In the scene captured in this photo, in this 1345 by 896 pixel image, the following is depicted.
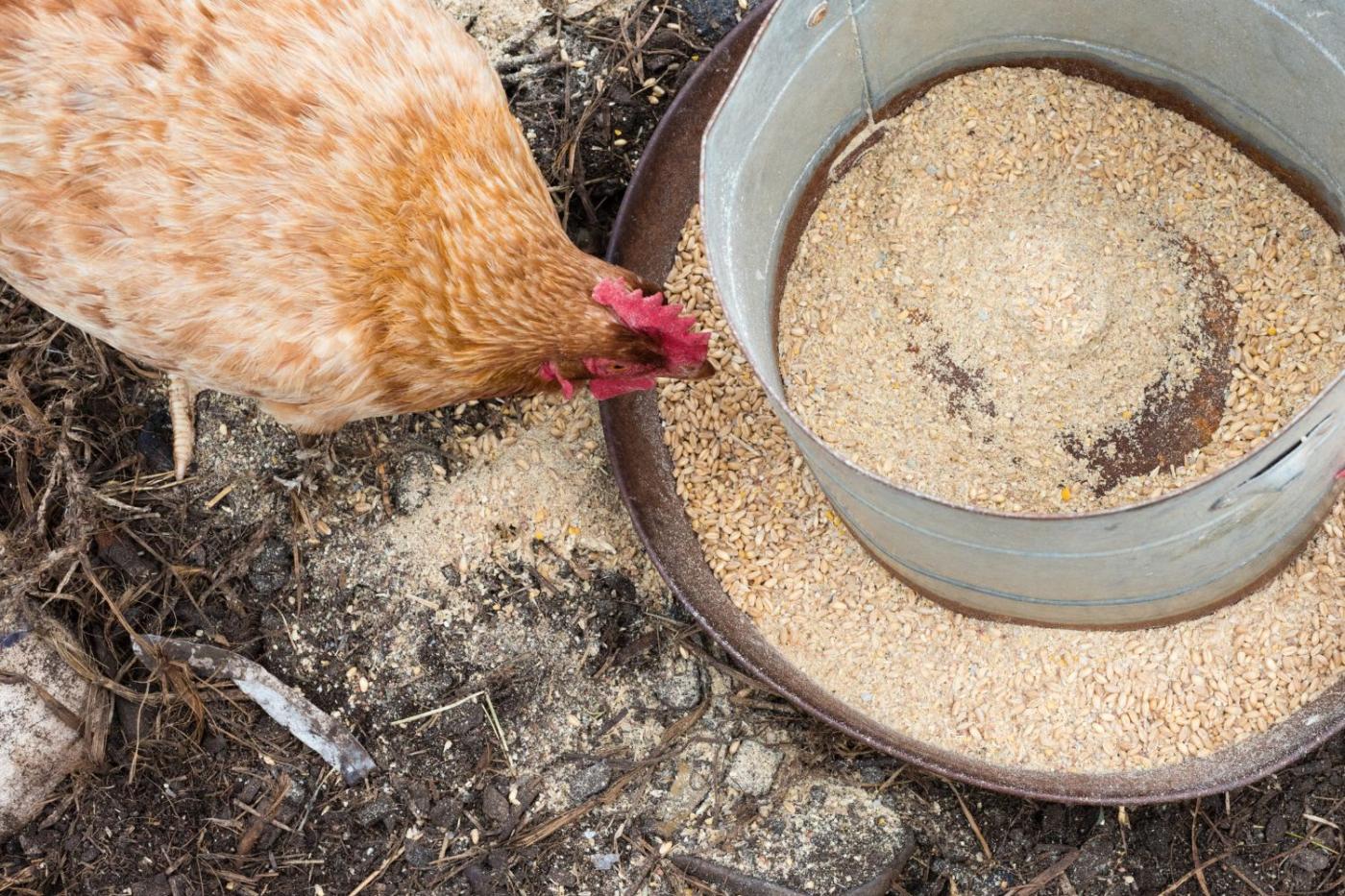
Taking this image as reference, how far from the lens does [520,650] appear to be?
2.56m

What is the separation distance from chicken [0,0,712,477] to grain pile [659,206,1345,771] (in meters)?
0.37

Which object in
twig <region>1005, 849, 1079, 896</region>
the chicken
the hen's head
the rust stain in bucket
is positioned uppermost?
the chicken

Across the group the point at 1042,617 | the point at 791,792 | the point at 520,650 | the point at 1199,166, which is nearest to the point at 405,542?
the point at 520,650

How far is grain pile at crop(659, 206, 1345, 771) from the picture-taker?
220 centimetres

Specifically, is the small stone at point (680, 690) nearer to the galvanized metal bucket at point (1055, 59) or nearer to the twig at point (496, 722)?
the twig at point (496, 722)

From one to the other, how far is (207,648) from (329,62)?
1325mm

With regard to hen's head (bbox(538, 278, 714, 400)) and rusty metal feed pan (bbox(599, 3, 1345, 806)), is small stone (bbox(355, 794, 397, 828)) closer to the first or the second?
rusty metal feed pan (bbox(599, 3, 1345, 806))

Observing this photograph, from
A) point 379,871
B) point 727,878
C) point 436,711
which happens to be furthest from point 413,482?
point 727,878

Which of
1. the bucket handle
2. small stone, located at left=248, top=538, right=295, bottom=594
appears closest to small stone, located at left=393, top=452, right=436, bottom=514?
small stone, located at left=248, top=538, right=295, bottom=594

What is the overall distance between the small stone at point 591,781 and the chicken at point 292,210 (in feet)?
2.89

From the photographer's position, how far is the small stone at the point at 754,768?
8.18 feet

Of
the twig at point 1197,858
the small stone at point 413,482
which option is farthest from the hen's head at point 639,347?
the twig at point 1197,858

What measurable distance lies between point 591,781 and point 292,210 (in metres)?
1.30

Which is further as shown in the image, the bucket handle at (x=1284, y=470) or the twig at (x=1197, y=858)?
the twig at (x=1197, y=858)
